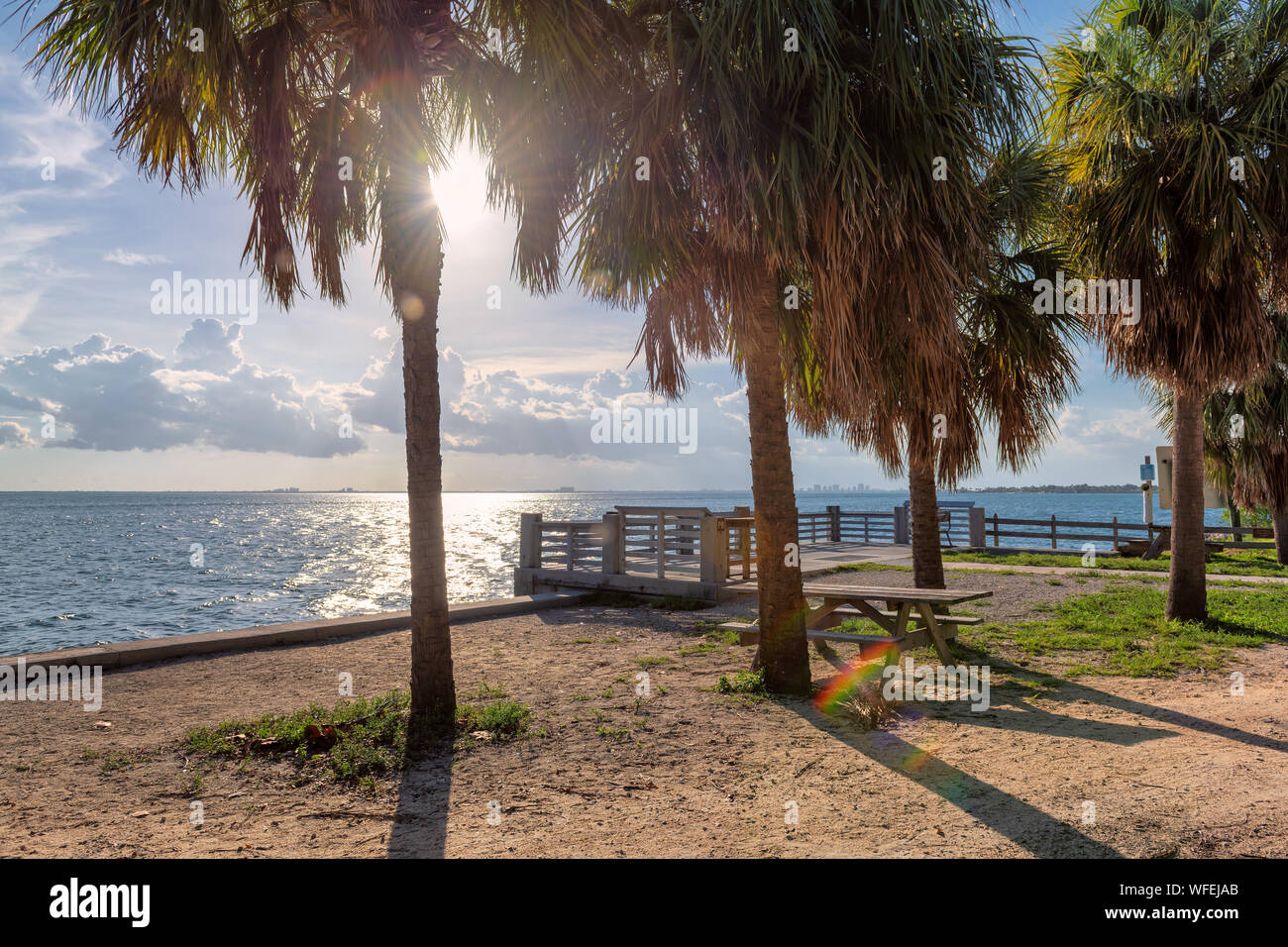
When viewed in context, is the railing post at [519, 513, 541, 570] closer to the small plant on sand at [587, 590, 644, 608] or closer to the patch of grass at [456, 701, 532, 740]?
the small plant on sand at [587, 590, 644, 608]

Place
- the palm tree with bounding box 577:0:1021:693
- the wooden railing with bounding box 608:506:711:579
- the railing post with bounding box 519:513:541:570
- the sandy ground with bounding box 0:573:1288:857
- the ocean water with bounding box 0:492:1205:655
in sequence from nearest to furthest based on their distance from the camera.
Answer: the sandy ground with bounding box 0:573:1288:857 < the palm tree with bounding box 577:0:1021:693 < the wooden railing with bounding box 608:506:711:579 < the railing post with bounding box 519:513:541:570 < the ocean water with bounding box 0:492:1205:655

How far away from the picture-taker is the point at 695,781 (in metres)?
4.73

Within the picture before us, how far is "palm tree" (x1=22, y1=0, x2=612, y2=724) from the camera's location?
5109 millimetres

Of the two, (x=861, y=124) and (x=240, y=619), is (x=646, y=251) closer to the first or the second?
(x=861, y=124)

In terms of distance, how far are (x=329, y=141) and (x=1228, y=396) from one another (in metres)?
19.7

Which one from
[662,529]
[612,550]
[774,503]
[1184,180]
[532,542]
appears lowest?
[612,550]

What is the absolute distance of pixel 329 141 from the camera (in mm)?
6551

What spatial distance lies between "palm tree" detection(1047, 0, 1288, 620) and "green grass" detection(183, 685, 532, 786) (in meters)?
8.96

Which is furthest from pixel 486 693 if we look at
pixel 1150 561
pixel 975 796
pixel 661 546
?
pixel 1150 561

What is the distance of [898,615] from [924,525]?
2.57m

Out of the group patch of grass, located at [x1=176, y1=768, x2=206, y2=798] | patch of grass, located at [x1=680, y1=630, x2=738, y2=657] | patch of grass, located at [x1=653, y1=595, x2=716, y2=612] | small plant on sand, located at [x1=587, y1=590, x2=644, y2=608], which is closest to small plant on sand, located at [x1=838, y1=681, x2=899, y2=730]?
patch of grass, located at [x1=680, y1=630, x2=738, y2=657]

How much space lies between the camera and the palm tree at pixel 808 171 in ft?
18.5

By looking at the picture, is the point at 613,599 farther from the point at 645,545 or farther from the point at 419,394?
the point at 419,394

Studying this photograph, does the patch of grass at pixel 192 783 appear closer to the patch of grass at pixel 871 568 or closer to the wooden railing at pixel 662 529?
the wooden railing at pixel 662 529
